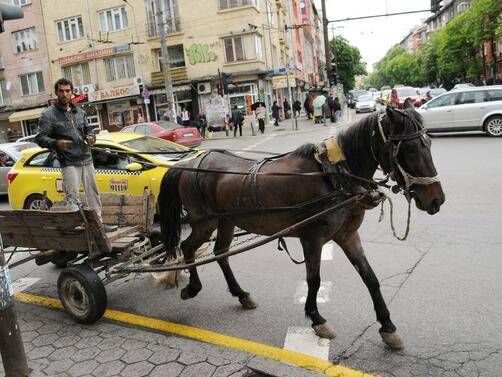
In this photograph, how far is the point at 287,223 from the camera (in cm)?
396

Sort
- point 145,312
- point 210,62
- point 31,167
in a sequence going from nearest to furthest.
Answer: point 145,312 → point 31,167 → point 210,62

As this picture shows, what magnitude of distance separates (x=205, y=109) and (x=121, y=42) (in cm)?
893

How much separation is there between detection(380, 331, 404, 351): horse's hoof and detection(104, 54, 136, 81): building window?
35.9m

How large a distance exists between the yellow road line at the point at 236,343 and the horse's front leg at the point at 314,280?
0.31m

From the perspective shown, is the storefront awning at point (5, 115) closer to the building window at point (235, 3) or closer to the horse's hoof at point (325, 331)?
the building window at point (235, 3)

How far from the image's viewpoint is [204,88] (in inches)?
1350

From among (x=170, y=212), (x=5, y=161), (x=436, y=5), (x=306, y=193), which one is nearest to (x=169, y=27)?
(x=436, y=5)

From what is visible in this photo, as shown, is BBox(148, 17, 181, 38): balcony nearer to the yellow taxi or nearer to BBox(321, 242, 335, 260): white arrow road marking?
the yellow taxi

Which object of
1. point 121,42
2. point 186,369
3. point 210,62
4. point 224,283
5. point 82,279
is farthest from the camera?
point 121,42

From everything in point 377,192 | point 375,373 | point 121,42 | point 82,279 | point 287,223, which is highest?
point 121,42

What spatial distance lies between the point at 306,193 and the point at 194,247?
5.22ft

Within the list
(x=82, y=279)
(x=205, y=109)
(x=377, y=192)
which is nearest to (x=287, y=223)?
(x=377, y=192)

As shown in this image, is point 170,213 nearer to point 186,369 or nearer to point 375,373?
point 186,369

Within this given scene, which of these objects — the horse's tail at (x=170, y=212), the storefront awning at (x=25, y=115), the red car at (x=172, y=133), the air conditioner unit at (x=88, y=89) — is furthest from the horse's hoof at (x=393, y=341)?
the storefront awning at (x=25, y=115)
